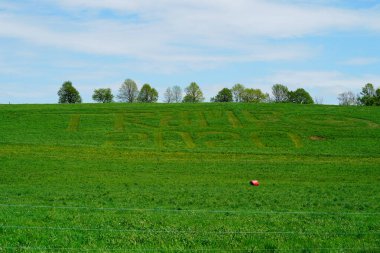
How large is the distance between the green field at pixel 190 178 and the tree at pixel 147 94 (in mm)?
95097

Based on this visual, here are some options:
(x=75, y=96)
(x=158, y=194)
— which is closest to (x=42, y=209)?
(x=158, y=194)

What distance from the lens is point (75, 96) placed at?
460 feet

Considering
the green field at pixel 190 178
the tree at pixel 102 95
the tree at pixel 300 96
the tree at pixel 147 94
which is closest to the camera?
the green field at pixel 190 178

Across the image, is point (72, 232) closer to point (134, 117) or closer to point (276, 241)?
point (276, 241)

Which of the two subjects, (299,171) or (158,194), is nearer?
(158,194)

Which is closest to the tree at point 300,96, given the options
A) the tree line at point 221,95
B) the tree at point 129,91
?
the tree line at point 221,95

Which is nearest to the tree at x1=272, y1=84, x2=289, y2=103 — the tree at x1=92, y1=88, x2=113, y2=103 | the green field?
the tree at x1=92, y1=88, x2=113, y2=103

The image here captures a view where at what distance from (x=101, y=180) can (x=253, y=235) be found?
68.1 ft

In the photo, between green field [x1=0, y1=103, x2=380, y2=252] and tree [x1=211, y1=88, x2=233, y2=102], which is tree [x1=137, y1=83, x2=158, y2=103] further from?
green field [x1=0, y1=103, x2=380, y2=252]

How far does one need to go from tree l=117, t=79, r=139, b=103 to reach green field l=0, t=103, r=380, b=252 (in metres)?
98.3

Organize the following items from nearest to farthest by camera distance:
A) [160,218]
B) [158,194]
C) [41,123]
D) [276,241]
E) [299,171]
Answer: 1. [276,241]
2. [160,218]
3. [158,194]
4. [299,171]
5. [41,123]

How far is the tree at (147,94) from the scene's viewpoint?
550ft

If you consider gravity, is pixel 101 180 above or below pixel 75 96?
below

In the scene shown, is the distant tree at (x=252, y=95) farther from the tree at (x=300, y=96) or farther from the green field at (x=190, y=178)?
the green field at (x=190, y=178)
